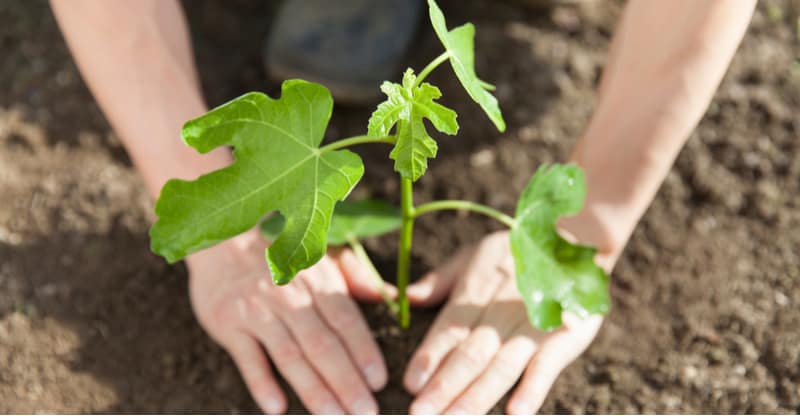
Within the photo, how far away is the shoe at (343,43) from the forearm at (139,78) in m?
0.61

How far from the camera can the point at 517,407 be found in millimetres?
1759

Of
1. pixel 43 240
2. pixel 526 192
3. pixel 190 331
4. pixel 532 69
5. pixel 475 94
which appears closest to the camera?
pixel 475 94

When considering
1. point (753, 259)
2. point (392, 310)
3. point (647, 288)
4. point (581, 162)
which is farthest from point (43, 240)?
point (753, 259)

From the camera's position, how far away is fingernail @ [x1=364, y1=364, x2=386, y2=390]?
1.82m

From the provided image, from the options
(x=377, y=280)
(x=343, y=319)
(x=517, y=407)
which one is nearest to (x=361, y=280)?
(x=377, y=280)

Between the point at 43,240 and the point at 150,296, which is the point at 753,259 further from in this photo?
the point at 43,240

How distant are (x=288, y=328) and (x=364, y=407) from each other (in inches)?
9.2

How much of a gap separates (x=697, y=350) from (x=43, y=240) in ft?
5.28

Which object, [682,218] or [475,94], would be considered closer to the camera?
[475,94]

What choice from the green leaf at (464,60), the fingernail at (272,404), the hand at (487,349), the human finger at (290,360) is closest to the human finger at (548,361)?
the hand at (487,349)

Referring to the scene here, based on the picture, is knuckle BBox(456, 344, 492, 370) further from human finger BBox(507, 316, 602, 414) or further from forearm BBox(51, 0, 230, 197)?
forearm BBox(51, 0, 230, 197)

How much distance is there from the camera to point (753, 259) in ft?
7.19

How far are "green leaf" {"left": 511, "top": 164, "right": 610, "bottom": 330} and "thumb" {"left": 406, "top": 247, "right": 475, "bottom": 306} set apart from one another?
0.34 metres

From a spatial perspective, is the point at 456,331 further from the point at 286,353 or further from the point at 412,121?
the point at 412,121
